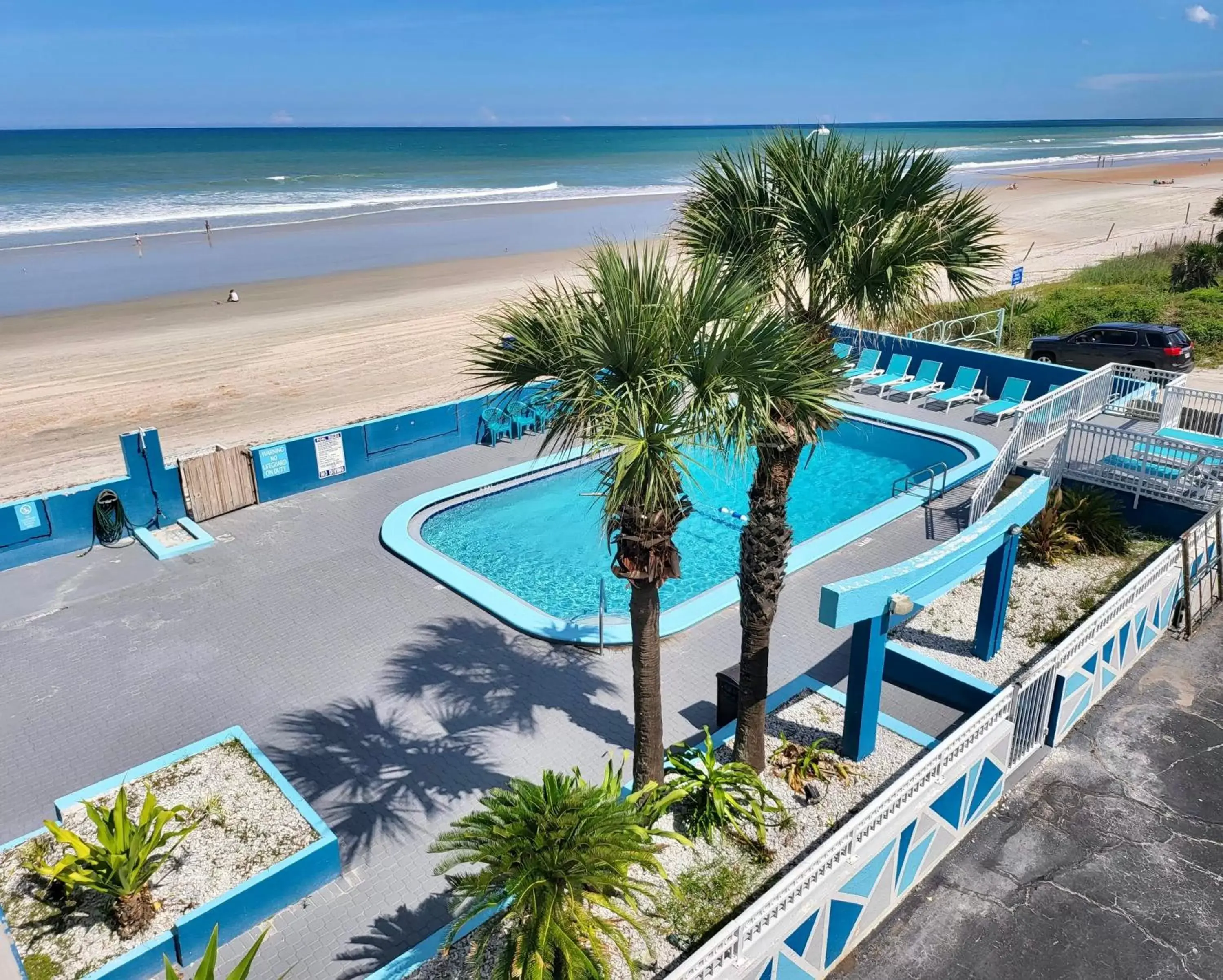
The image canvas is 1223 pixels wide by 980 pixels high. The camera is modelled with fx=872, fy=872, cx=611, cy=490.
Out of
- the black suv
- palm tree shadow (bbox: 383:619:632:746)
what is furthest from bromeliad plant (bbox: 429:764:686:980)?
the black suv

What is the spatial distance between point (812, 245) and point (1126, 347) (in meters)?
17.5

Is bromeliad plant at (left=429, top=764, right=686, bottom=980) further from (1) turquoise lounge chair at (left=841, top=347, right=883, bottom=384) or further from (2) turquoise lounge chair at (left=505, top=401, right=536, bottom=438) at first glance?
(1) turquoise lounge chair at (left=841, top=347, right=883, bottom=384)

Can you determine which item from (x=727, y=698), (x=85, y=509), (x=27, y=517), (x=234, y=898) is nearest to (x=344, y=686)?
(x=234, y=898)

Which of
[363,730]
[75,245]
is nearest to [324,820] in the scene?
[363,730]

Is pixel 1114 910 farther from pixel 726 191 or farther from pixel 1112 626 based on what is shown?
pixel 726 191

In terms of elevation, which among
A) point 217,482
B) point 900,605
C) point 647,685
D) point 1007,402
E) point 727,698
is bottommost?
point 727,698

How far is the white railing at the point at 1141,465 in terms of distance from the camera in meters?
13.4

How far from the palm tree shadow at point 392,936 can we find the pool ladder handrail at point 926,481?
11.4 m

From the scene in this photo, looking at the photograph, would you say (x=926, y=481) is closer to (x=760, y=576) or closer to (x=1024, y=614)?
(x=1024, y=614)

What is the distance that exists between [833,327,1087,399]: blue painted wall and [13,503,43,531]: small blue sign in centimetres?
1584

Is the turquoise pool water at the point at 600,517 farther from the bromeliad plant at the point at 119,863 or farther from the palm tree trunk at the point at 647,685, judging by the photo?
the bromeliad plant at the point at 119,863

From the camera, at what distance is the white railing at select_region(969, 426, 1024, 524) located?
14.9 m

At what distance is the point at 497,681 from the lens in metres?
10.9

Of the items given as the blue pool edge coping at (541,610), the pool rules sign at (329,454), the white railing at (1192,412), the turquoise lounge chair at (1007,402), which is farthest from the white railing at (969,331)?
the pool rules sign at (329,454)
